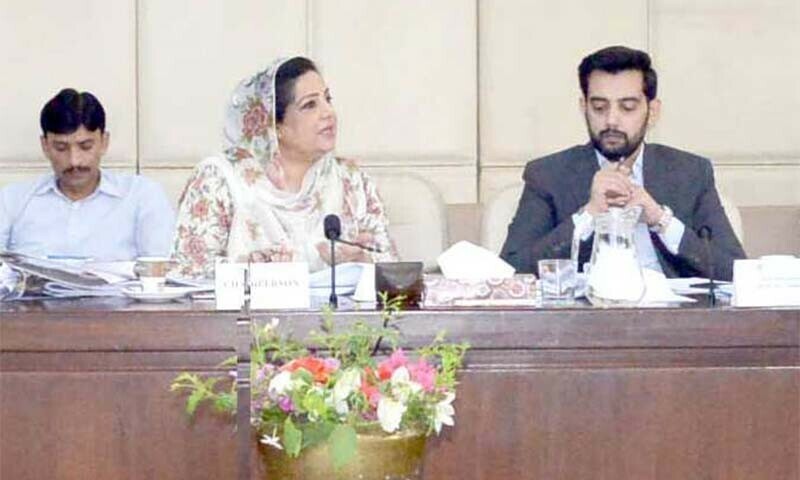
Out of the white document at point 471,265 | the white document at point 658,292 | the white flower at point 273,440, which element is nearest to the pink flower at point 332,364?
the white flower at point 273,440

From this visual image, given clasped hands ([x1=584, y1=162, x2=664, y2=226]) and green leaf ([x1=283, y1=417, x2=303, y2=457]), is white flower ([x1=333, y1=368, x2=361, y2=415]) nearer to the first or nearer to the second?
green leaf ([x1=283, y1=417, x2=303, y2=457])

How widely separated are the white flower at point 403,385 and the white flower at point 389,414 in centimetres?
2

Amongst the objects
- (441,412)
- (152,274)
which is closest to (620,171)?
(152,274)

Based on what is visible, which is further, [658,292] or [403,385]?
[658,292]

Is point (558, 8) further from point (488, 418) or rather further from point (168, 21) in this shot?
point (488, 418)

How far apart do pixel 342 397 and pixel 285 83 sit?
171cm

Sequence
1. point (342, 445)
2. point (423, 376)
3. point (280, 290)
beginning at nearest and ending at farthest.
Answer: point (342, 445)
point (423, 376)
point (280, 290)

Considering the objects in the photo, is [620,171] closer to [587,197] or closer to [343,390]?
[587,197]

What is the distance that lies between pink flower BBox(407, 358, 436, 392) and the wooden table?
0.34 m

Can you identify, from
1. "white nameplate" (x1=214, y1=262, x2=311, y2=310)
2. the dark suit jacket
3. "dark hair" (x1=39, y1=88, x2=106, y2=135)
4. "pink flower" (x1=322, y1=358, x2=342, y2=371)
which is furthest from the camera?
"dark hair" (x1=39, y1=88, x2=106, y2=135)

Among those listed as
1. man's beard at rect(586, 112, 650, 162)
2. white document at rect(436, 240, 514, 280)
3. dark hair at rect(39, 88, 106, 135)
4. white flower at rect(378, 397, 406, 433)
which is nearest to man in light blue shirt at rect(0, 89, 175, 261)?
dark hair at rect(39, 88, 106, 135)

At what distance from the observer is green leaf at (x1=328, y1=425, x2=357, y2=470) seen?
1624 mm

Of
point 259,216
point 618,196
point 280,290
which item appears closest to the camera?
point 280,290

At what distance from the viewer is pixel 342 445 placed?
1.63 m
